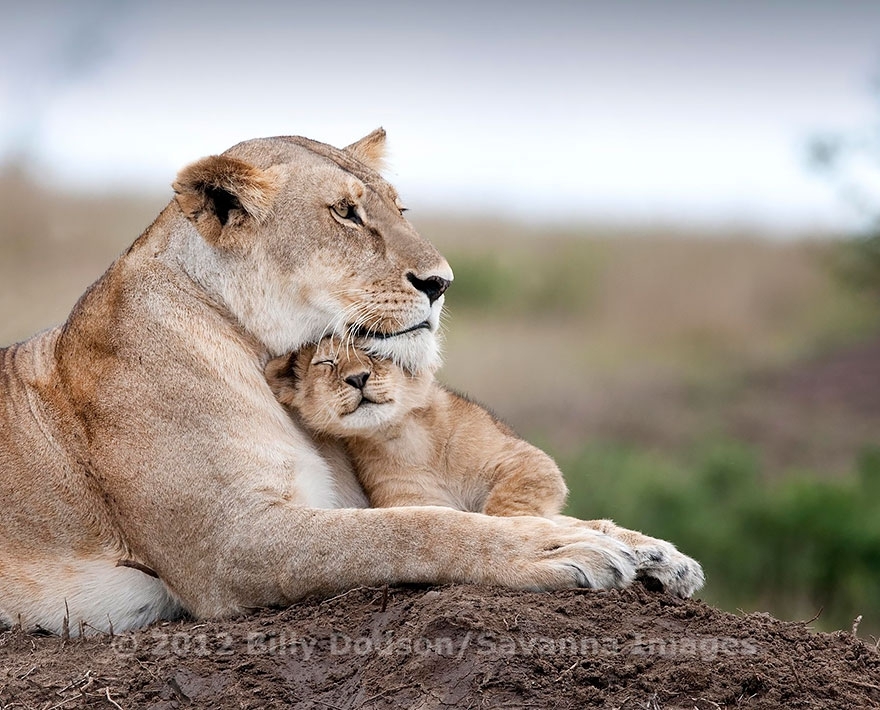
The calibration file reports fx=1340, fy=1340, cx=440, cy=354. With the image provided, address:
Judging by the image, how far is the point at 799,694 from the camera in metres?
4.35

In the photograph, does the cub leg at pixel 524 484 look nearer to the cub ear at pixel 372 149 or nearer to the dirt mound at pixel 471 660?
the dirt mound at pixel 471 660

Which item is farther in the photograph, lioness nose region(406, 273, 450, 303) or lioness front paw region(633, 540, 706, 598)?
lioness nose region(406, 273, 450, 303)

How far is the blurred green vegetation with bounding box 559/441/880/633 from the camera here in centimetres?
1377

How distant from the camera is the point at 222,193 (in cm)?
528

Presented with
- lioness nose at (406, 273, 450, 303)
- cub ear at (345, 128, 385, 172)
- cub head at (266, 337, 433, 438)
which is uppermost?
cub ear at (345, 128, 385, 172)

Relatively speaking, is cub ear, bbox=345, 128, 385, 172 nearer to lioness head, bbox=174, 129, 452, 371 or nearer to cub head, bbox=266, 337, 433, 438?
lioness head, bbox=174, 129, 452, 371

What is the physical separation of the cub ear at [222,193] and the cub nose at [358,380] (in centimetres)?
73

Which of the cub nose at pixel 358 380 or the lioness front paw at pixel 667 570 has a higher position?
the cub nose at pixel 358 380

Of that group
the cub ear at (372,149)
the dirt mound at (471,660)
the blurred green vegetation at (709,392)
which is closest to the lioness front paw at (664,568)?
the dirt mound at (471,660)

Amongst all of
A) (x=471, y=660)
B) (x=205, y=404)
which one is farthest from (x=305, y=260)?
(x=471, y=660)

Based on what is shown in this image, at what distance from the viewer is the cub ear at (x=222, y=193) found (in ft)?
17.1

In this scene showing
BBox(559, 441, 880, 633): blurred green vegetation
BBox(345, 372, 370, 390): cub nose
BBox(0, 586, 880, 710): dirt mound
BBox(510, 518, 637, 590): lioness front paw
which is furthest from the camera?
BBox(559, 441, 880, 633): blurred green vegetation

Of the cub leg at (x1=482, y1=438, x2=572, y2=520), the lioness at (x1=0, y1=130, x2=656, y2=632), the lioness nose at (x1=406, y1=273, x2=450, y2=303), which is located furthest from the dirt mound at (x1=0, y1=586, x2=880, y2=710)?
the lioness nose at (x1=406, y1=273, x2=450, y2=303)

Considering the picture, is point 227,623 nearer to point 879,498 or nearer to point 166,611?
point 166,611
